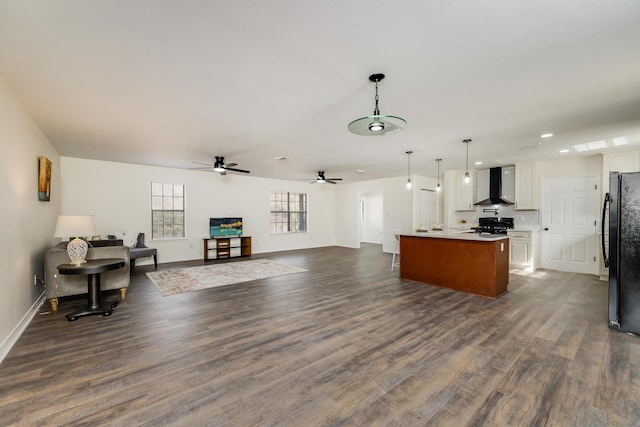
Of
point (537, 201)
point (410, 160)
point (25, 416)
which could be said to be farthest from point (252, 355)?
point (537, 201)

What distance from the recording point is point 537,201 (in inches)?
252

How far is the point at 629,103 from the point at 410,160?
11.4 ft

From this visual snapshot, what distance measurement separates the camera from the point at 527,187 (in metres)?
6.50

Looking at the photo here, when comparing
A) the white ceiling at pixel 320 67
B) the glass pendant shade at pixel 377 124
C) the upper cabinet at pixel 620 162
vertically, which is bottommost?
the glass pendant shade at pixel 377 124

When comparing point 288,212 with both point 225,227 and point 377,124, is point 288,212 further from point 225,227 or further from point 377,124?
point 377,124

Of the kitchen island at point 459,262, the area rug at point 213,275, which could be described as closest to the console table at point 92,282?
the area rug at point 213,275

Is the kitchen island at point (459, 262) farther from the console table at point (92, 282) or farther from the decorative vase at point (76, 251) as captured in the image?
the decorative vase at point (76, 251)

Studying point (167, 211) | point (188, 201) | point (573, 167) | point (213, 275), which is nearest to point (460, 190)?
point (573, 167)

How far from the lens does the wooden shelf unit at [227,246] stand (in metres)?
7.69

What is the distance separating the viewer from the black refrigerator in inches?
118

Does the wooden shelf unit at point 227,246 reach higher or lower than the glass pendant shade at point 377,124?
lower

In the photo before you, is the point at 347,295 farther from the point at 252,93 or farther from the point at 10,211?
the point at 10,211

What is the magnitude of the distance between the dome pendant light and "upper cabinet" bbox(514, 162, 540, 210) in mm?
5515

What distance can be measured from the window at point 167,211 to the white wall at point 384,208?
566cm
